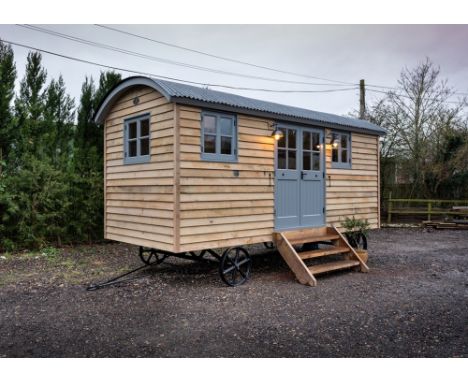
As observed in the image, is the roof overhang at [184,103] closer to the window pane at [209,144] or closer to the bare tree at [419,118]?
the window pane at [209,144]

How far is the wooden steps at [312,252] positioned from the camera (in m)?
6.38

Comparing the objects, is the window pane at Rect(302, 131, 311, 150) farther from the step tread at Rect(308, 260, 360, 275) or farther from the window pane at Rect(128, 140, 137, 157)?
the window pane at Rect(128, 140, 137, 157)

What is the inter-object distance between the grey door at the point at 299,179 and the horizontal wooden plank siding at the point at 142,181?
2197 millimetres

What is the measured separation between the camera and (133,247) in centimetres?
1002

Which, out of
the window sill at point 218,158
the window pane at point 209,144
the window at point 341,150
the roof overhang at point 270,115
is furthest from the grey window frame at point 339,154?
the window pane at point 209,144

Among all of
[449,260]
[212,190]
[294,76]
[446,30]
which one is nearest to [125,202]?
[212,190]

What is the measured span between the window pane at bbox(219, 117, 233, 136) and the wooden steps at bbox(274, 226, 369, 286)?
2.05 metres

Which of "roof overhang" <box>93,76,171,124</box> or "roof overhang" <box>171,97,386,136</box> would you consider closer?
"roof overhang" <box>171,97,386,136</box>

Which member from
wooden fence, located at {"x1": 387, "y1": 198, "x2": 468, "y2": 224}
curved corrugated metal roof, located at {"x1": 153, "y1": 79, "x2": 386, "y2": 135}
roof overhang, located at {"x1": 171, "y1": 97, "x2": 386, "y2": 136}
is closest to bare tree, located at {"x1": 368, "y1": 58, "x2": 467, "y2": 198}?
wooden fence, located at {"x1": 387, "y1": 198, "x2": 468, "y2": 224}

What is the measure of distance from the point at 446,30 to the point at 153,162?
497 cm

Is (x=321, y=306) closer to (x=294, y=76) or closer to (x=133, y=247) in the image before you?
(x=133, y=247)

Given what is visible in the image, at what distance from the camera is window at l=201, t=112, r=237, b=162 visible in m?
6.05

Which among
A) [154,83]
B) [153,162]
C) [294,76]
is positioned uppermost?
[294,76]

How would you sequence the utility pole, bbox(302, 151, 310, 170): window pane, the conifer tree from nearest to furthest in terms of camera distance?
bbox(302, 151, 310, 170): window pane, the conifer tree, the utility pole
